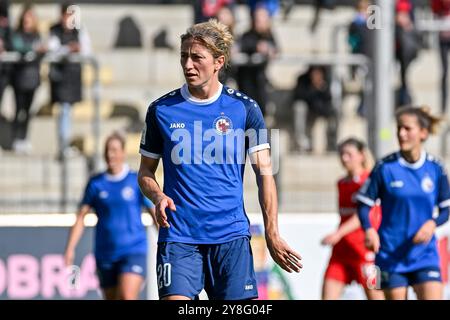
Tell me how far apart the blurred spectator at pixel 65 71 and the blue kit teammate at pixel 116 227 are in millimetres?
2773

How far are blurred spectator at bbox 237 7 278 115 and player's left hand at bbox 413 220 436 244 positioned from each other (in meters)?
5.82

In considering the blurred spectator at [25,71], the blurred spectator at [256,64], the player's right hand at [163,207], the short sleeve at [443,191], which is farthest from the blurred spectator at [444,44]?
the player's right hand at [163,207]

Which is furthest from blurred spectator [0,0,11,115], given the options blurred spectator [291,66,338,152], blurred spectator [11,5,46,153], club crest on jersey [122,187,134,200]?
club crest on jersey [122,187,134,200]


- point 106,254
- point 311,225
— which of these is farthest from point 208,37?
point 311,225

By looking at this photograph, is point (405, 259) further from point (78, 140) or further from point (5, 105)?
point (5, 105)

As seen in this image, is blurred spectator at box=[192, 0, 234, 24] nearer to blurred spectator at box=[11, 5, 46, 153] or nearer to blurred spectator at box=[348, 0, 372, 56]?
blurred spectator at box=[348, 0, 372, 56]

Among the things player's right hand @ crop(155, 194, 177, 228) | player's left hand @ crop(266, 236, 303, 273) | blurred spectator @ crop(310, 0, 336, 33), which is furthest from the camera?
blurred spectator @ crop(310, 0, 336, 33)

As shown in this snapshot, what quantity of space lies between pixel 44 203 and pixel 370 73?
4.13m

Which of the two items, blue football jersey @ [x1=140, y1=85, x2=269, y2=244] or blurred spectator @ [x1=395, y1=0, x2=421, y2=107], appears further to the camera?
blurred spectator @ [x1=395, y1=0, x2=421, y2=107]

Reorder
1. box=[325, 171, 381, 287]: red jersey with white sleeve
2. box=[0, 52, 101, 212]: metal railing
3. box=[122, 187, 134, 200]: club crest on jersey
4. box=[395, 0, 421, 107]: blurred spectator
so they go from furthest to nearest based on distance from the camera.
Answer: box=[395, 0, 421, 107]: blurred spectator < box=[0, 52, 101, 212]: metal railing < box=[122, 187, 134, 200]: club crest on jersey < box=[325, 171, 381, 287]: red jersey with white sleeve

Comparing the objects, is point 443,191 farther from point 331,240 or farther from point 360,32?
point 360,32

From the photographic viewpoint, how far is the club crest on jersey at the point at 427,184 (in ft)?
35.4

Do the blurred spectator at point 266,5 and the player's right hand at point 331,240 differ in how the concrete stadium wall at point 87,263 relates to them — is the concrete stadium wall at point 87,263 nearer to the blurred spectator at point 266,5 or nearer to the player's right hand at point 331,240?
the player's right hand at point 331,240

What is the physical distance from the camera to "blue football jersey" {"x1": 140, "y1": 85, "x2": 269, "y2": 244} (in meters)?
7.97
